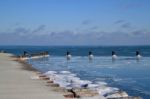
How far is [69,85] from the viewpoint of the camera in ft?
98.3

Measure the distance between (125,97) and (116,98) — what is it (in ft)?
1.79

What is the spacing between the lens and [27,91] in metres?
24.7

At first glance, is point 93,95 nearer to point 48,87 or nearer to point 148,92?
point 48,87

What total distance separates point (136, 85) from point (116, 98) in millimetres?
11319

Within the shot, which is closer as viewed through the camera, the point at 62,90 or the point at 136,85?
the point at 62,90

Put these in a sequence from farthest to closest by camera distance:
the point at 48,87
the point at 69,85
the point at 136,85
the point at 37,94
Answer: the point at 136,85 → the point at 69,85 → the point at 48,87 → the point at 37,94

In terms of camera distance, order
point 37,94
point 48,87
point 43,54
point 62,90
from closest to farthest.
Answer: point 37,94 → point 62,90 → point 48,87 → point 43,54

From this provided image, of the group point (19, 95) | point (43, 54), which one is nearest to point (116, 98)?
point (19, 95)

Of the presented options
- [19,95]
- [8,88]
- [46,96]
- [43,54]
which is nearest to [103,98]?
[46,96]

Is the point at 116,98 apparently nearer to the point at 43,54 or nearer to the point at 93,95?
the point at 93,95

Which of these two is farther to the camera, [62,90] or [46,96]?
[62,90]

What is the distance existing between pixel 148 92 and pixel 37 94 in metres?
8.98

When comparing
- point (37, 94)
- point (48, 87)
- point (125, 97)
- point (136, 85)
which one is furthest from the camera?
point (136, 85)

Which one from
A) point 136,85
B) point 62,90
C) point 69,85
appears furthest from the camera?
point 136,85
